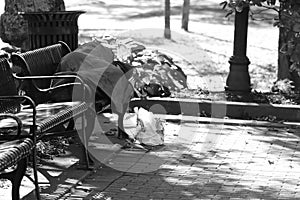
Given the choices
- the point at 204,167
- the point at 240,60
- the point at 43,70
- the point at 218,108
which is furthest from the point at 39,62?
the point at 240,60

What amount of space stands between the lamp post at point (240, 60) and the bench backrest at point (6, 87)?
169 inches

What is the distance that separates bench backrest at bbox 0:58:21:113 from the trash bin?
6.06 ft

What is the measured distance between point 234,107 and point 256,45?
10050 millimetres

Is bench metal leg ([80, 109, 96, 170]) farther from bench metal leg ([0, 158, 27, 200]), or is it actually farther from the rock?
the rock

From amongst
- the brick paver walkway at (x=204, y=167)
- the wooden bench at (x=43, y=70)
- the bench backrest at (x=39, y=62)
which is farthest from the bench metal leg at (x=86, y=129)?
the bench backrest at (x=39, y=62)

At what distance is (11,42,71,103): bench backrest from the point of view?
6559 mm

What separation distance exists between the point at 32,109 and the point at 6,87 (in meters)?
0.32

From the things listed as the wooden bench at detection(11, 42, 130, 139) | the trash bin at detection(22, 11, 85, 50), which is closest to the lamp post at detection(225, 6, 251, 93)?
the wooden bench at detection(11, 42, 130, 139)

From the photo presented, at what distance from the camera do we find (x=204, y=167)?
7.05 metres

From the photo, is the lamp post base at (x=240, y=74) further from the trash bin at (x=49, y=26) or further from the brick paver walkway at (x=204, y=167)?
the trash bin at (x=49, y=26)

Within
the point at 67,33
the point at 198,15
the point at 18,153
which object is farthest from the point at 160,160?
the point at 198,15

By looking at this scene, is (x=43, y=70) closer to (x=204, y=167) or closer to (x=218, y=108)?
(x=204, y=167)

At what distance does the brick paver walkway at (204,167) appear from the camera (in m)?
6.20

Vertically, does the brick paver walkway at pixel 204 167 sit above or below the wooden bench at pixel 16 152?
below
